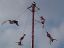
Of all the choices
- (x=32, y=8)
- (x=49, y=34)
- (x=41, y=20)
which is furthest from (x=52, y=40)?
(x=32, y=8)

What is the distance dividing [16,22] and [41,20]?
455cm

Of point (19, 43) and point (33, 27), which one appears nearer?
point (33, 27)

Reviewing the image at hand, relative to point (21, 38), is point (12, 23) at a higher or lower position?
higher

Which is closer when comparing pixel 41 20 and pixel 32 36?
pixel 32 36

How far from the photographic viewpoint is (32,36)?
121ft

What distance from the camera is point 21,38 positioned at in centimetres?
4019

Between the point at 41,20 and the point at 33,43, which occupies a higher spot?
the point at 41,20

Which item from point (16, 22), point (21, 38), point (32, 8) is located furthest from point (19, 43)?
point (32, 8)

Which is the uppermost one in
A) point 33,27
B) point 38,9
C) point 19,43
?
point 38,9

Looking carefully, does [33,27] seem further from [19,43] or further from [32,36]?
[19,43]

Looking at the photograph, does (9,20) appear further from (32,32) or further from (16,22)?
(32,32)

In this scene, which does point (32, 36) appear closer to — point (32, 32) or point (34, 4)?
point (32, 32)

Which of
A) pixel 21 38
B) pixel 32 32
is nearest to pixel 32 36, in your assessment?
pixel 32 32

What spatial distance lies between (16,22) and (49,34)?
20.6ft
